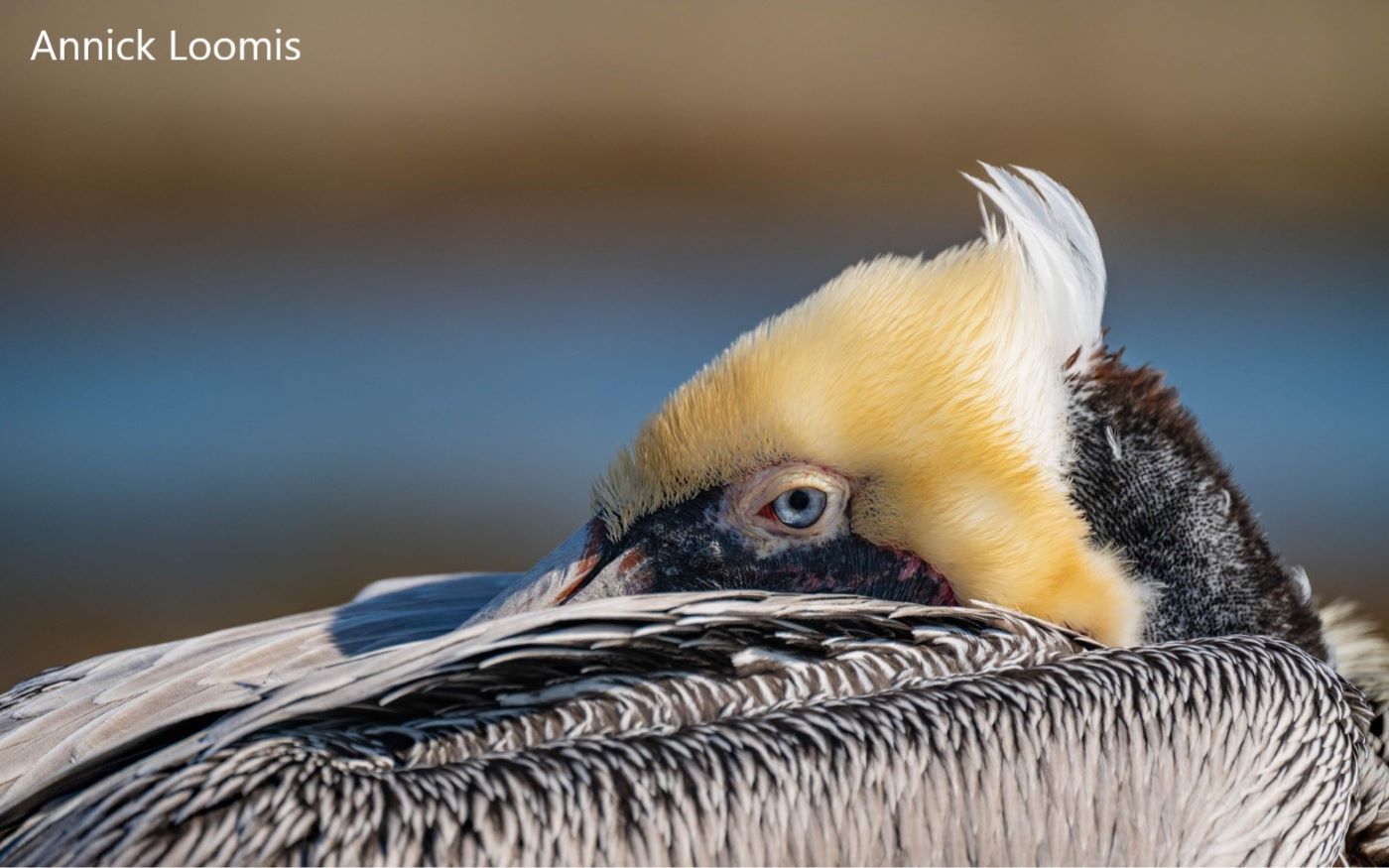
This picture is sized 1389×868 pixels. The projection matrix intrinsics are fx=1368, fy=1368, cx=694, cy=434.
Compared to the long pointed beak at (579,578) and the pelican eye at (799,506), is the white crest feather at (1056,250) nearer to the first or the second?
the pelican eye at (799,506)

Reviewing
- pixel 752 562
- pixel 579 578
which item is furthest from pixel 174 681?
pixel 752 562

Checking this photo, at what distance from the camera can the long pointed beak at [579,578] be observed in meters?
1.64

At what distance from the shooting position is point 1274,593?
168cm

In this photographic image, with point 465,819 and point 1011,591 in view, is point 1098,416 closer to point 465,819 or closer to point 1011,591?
point 1011,591

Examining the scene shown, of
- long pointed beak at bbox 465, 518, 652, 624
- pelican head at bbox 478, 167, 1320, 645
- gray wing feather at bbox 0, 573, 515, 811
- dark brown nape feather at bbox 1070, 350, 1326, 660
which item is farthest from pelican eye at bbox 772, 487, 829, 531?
gray wing feather at bbox 0, 573, 515, 811

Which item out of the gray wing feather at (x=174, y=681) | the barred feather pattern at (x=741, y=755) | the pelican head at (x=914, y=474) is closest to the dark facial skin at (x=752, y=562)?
the pelican head at (x=914, y=474)

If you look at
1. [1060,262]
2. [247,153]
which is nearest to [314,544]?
[247,153]

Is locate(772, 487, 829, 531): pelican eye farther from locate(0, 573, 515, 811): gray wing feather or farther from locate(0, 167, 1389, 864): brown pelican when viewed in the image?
locate(0, 573, 515, 811): gray wing feather

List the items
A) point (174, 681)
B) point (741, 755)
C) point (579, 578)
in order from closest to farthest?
point (741, 755) < point (174, 681) < point (579, 578)

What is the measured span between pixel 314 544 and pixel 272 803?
4.43 meters

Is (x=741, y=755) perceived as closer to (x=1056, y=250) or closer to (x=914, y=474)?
(x=914, y=474)

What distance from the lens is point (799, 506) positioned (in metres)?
1.64

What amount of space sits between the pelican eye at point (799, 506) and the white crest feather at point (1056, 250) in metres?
0.36

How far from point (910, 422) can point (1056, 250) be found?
333 mm
